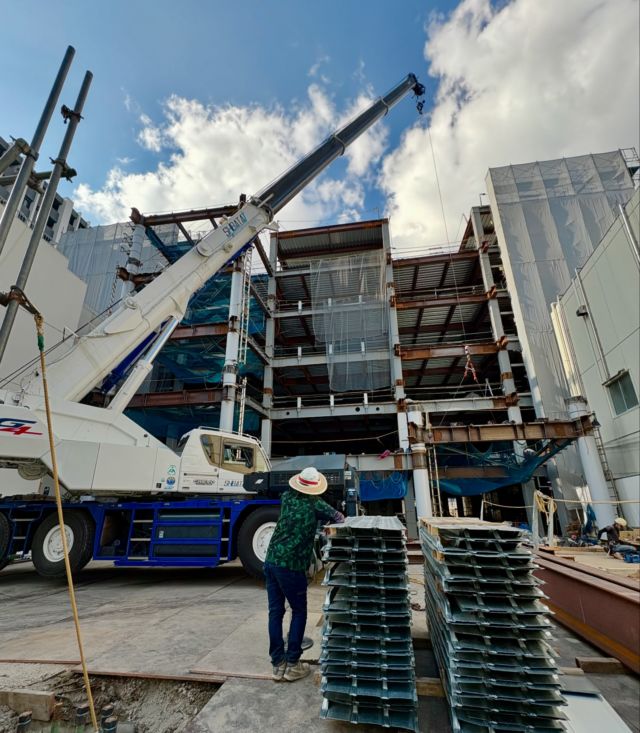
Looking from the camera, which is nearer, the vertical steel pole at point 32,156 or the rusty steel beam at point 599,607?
the rusty steel beam at point 599,607

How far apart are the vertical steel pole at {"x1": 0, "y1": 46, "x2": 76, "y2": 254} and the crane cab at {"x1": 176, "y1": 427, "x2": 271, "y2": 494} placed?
437cm

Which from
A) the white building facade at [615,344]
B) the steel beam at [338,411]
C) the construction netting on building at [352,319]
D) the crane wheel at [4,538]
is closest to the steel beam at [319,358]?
the construction netting on building at [352,319]

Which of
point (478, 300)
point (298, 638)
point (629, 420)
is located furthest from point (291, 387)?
point (298, 638)

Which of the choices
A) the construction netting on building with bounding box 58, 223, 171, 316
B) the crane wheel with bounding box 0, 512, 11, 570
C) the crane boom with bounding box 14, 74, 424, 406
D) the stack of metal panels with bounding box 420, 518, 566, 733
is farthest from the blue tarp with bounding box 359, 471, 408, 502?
the construction netting on building with bounding box 58, 223, 171, 316

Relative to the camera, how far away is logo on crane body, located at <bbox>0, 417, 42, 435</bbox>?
5621 millimetres

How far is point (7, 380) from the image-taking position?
6625mm

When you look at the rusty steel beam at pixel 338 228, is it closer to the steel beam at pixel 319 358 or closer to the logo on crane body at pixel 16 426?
the steel beam at pixel 319 358

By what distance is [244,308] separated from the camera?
749 inches

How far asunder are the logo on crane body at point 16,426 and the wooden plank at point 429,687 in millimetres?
6407

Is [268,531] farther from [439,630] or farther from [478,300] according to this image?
[478,300]

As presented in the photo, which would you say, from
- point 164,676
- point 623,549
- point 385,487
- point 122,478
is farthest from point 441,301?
point 164,676

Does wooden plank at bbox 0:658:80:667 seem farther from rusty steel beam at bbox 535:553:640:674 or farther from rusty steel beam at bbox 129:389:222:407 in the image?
rusty steel beam at bbox 129:389:222:407

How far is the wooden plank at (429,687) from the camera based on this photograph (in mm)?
2615

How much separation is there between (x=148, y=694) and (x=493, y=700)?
8.33 feet
